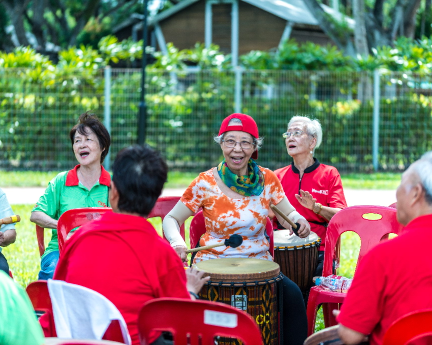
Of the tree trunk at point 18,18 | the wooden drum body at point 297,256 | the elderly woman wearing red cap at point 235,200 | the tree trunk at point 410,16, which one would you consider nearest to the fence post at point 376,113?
the tree trunk at point 410,16

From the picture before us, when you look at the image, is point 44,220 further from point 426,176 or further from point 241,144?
point 426,176

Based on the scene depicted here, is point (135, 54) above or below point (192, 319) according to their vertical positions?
above

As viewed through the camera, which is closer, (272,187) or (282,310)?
(282,310)

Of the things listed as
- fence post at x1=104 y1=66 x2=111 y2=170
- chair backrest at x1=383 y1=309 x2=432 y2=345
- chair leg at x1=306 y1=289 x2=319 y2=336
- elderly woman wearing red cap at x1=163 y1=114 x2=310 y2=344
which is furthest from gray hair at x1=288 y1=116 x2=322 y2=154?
fence post at x1=104 y1=66 x2=111 y2=170

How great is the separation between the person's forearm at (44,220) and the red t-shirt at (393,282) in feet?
7.51

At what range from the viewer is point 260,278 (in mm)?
3008

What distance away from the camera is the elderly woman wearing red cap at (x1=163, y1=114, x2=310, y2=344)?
12.0 ft

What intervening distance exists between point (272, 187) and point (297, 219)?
271 mm

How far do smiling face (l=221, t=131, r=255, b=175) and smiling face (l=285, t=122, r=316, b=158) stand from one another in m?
0.87

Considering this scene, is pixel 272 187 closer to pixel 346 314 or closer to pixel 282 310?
pixel 282 310

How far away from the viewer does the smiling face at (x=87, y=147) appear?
4051mm

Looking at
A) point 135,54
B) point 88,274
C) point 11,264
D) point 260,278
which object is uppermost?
point 135,54

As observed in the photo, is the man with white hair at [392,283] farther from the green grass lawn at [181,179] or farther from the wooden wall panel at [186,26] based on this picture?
the wooden wall panel at [186,26]

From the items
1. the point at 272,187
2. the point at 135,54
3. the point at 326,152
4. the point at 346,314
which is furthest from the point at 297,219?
the point at 135,54
